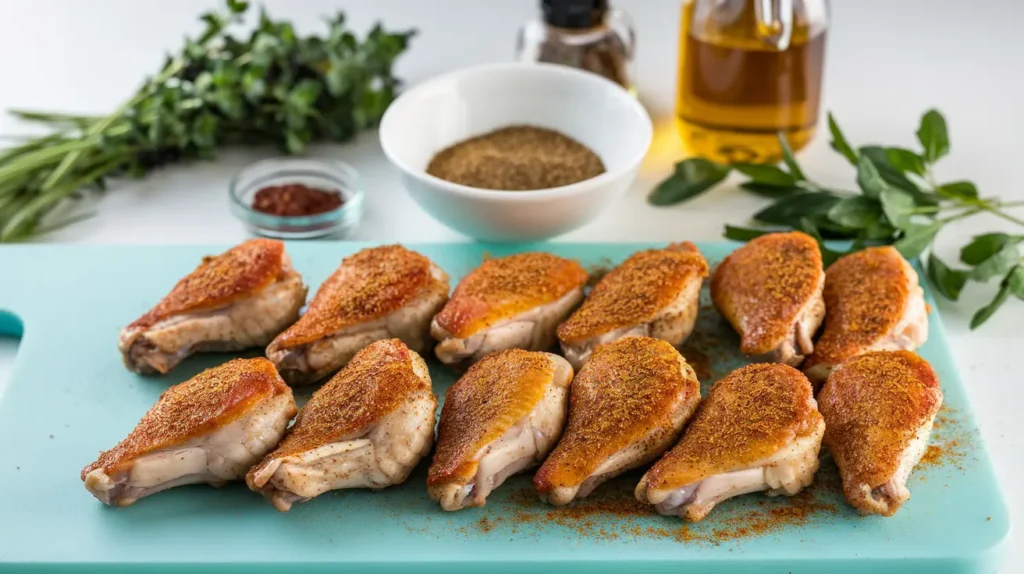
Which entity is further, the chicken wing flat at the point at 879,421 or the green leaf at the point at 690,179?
the green leaf at the point at 690,179

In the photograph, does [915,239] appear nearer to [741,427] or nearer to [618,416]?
[741,427]

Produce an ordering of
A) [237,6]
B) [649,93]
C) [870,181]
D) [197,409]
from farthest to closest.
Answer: [649,93] < [237,6] < [870,181] < [197,409]

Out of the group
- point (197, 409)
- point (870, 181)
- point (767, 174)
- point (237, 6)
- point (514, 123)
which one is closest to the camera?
point (197, 409)

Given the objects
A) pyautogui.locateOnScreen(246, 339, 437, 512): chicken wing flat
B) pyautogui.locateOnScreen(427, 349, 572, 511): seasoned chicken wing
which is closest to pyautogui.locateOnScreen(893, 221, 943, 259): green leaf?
pyautogui.locateOnScreen(427, 349, 572, 511): seasoned chicken wing

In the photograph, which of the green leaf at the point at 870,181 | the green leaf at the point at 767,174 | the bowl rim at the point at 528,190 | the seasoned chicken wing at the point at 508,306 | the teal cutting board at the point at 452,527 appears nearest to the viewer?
the teal cutting board at the point at 452,527

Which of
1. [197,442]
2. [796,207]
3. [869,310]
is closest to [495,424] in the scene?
[197,442]

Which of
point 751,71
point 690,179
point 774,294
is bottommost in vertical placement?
point 690,179

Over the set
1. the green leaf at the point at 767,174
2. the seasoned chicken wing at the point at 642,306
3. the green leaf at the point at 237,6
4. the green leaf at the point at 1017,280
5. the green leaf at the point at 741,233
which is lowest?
the green leaf at the point at 1017,280

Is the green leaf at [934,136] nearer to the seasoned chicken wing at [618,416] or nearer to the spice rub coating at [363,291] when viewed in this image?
the seasoned chicken wing at [618,416]

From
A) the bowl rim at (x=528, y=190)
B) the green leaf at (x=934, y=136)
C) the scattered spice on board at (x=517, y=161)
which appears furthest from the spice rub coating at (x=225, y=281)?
the green leaf at (x=934, y=136)
